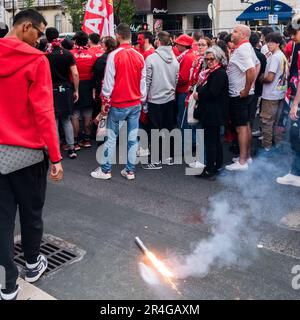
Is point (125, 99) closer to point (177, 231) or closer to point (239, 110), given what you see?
point (239, 110)

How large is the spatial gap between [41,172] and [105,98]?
8.85ft

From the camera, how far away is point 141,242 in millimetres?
3955

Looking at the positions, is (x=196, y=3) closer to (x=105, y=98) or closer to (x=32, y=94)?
(x=105, y=98)

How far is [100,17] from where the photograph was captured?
8141 mm

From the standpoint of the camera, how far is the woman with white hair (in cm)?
555

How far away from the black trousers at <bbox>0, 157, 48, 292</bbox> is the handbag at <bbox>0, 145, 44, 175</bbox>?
0.18ft

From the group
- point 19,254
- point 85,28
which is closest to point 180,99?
point 85,28

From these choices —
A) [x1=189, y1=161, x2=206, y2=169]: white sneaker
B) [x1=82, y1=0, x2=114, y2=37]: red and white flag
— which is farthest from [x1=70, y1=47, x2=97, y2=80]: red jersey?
[x1=189, y1=161, x2=206, y2=169]: white sneaker

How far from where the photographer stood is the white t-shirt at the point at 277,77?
650 cm

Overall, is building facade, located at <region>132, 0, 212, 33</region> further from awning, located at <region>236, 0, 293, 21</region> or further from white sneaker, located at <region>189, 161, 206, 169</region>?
white sneaker, located at <region>189, 161, 206, 169</region>

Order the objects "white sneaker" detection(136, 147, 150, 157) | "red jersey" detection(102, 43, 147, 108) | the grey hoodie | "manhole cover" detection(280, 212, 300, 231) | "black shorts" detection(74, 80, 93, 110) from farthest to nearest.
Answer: "black shorts" detection(74, 80, 93, 110)
"white sneaker" detection(136, 147, 150, 157)
the grey hoodie
"red jersey" detection(102, 43, 147, 108)
"manhole cover" detection(280, 212, 300, 231)

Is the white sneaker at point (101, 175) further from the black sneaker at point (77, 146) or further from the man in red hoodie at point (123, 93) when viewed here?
the black sneaker at point (77, 146)

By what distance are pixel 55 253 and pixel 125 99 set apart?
2.50 m

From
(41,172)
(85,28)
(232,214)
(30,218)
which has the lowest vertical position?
(232,214)
